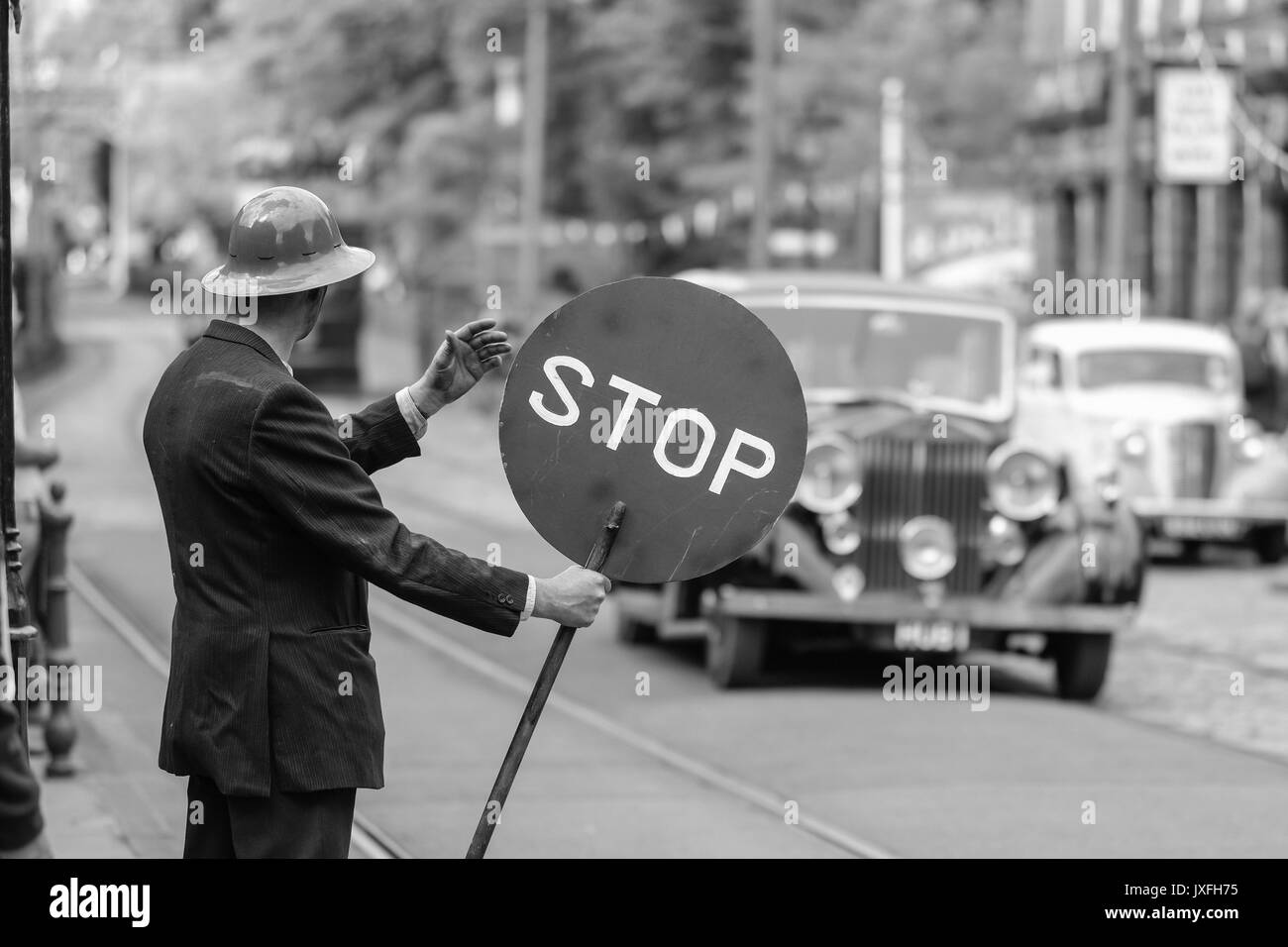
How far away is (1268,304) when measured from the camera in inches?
933

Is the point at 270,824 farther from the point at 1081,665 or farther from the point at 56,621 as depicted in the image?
the point at 1081,665

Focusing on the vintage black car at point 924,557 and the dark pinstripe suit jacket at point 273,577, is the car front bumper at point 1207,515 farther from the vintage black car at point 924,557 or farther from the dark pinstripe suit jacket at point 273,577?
the dark pinstripe suit jacket at point 273,577

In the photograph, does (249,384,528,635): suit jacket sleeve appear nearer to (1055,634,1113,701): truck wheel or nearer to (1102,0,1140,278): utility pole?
(1055,634,1113,701): truck wheel

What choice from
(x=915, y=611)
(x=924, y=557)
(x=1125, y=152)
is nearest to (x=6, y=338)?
(x=915, y=611)

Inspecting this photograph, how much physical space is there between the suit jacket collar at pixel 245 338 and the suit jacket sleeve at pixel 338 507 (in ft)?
0.48

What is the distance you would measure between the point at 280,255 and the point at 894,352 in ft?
27.5

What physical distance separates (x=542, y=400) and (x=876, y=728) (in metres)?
6.44

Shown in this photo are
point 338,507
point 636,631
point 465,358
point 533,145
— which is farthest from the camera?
point 533,145

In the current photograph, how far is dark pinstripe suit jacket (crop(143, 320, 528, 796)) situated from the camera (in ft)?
13.0

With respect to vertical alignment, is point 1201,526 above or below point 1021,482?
below

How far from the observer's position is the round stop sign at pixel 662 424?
402 centimetres

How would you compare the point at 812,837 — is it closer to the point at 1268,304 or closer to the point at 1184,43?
the point at 1268,304

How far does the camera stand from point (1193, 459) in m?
18.1
